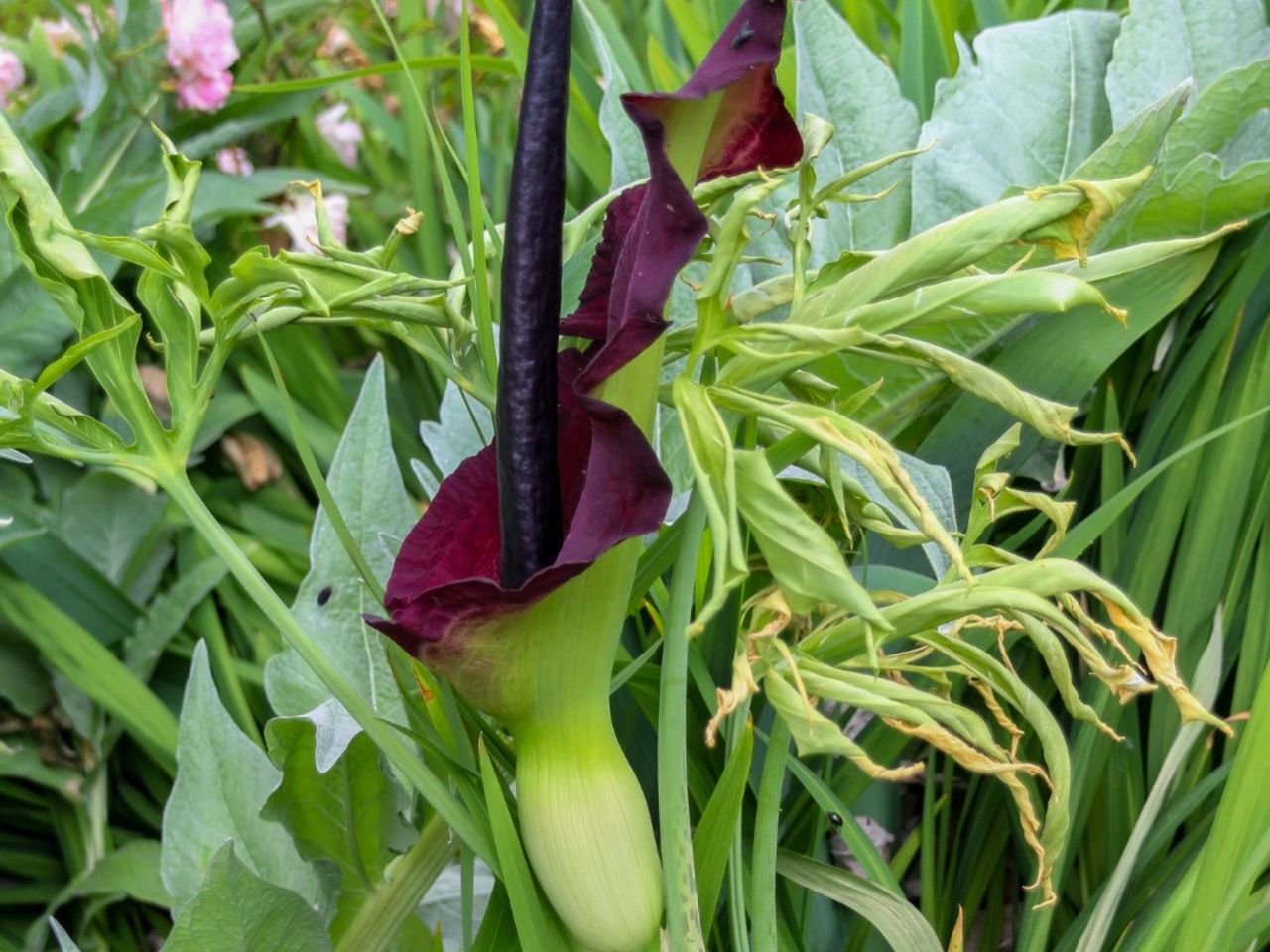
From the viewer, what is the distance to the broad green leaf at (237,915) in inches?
12.3

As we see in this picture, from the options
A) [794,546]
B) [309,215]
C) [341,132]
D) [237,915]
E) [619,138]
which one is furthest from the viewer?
[341,132]

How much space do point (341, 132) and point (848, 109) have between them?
493mm

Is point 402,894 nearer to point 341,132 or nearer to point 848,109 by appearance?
point 848,109

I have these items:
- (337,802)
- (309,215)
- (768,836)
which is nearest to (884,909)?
(768,836)

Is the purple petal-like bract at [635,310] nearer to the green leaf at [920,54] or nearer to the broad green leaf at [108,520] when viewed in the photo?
the green leaf at [920,54]

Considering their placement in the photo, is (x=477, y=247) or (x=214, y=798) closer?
(x=477, y=247)

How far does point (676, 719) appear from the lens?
0.79 ft

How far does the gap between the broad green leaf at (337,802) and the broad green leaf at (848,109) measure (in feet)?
0.78

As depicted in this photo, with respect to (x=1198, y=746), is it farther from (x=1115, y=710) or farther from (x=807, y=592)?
(x=807, y=592)

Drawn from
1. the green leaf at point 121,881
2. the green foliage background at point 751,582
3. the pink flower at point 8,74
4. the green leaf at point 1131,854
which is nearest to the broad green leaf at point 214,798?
the green foliage background at point 751,582

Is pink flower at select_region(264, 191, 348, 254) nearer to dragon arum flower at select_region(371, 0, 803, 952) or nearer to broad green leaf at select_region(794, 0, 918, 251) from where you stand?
broad green leaf at select_region(794, 0, 918, 251)

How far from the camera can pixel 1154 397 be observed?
433 mm

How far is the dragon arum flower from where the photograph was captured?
0.22 metres

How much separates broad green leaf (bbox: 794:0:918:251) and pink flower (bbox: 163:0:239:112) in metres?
0.34
